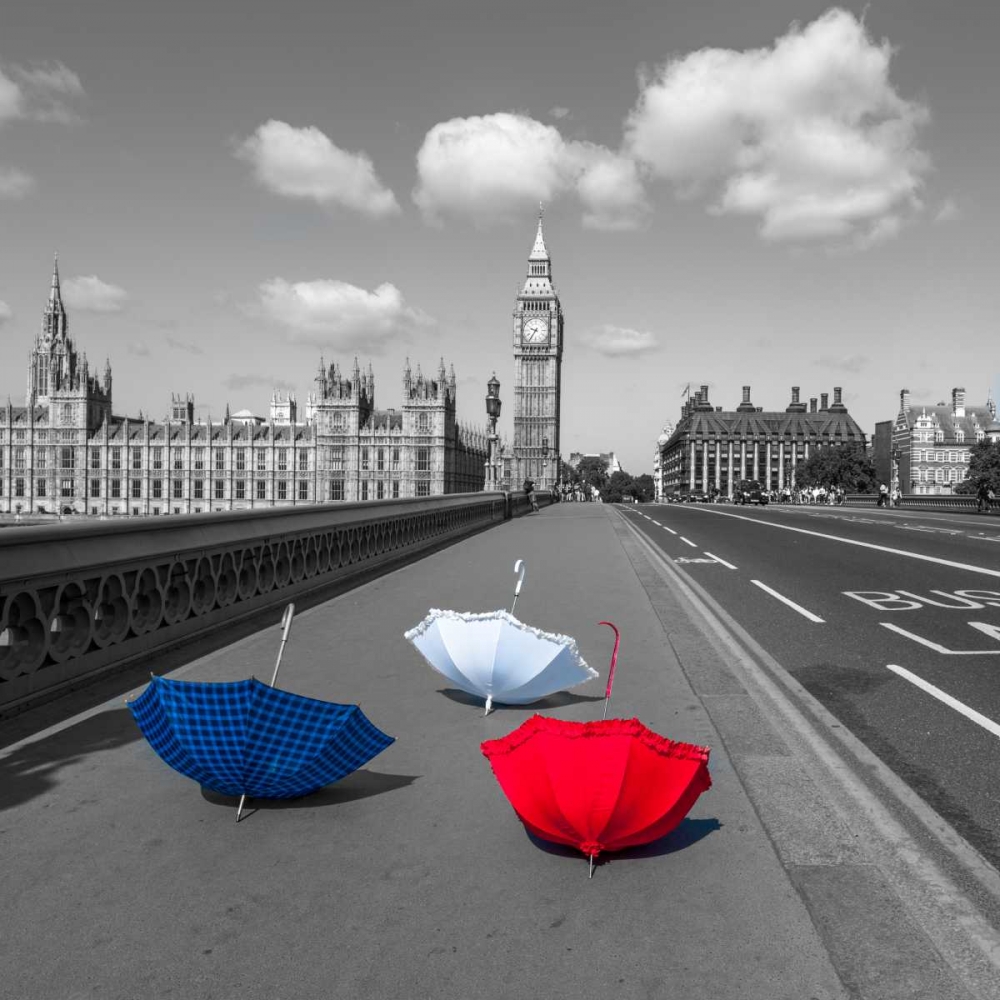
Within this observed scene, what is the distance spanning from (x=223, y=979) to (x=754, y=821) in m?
2.53

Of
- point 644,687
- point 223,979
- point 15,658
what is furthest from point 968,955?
point 15,658

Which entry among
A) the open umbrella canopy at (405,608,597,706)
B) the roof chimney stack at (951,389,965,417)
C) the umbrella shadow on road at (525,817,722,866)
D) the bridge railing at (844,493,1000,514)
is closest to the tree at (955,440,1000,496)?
the bridge railing at (844,493,1000,514)

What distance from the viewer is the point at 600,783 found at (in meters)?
3.61

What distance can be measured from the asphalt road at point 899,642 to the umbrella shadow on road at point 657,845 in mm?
1194

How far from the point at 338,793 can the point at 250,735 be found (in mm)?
864

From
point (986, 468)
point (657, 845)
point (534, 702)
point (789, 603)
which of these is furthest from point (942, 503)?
point (657, 845)

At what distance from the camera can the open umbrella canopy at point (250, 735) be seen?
396 centimetres

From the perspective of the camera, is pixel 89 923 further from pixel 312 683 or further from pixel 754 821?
pixel 312 683

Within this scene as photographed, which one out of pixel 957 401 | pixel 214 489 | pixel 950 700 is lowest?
pixel 214 489

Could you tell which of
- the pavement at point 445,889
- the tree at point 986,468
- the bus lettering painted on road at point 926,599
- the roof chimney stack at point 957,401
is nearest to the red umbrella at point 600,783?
the pavement at point 445,889

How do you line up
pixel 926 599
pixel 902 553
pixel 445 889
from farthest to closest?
pixel 902 553
pixel 926 599
pixel 445 889

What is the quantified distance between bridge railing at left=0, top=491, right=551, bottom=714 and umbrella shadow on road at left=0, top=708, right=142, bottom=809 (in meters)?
0.53

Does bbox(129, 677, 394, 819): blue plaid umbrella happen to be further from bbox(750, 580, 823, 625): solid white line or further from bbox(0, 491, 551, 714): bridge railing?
bbox(750, 580, 823, 625): solid white line

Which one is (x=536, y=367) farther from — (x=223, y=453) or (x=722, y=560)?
(x=722, y=560)
